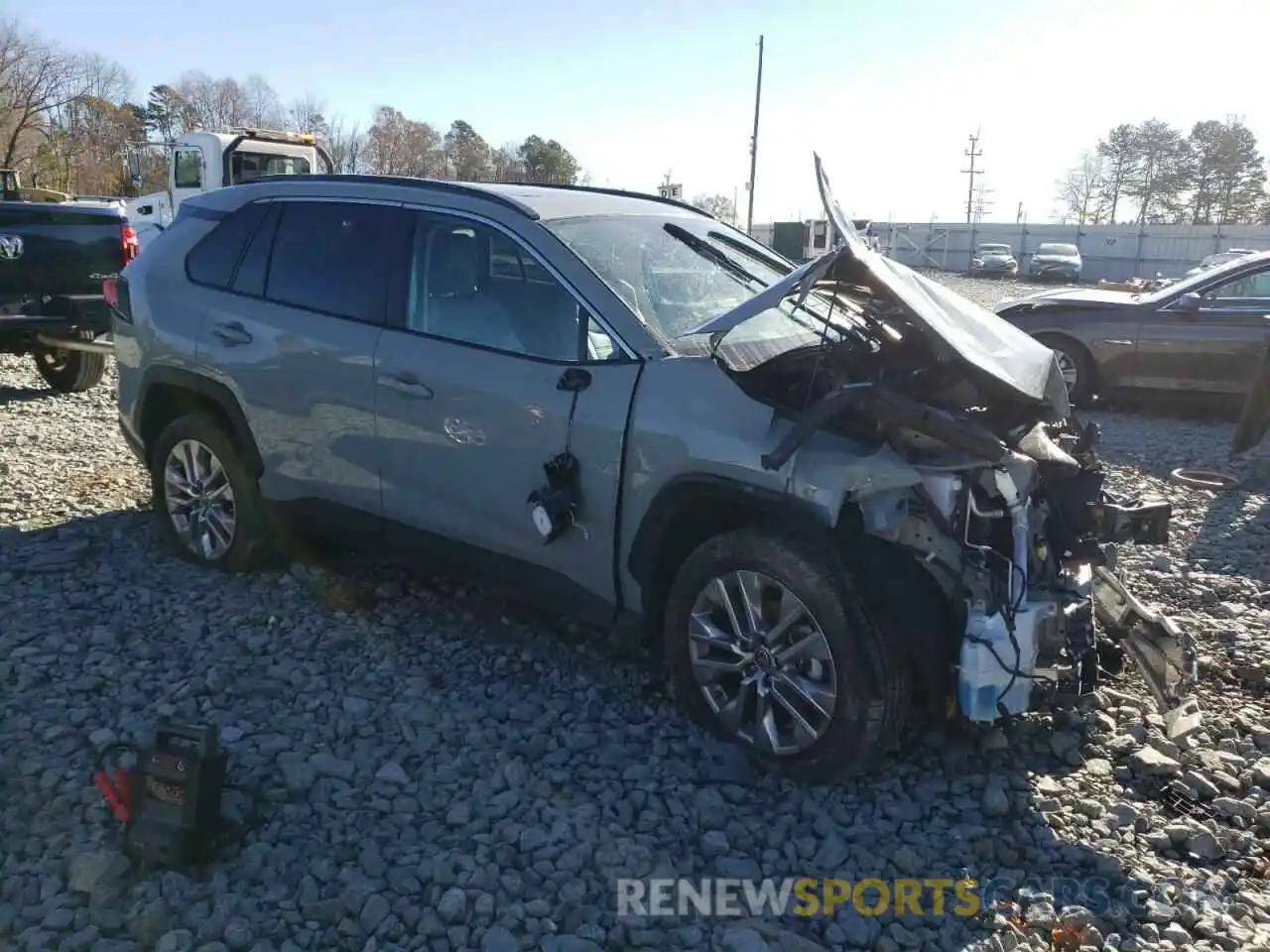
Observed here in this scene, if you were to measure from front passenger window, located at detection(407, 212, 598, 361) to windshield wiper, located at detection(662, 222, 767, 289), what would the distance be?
2.49ft

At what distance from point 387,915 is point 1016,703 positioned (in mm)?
1949

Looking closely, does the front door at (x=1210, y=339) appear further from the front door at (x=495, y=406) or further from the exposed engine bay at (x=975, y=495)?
the front door at (x=495, y=406)

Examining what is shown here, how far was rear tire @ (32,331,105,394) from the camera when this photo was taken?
9.52 m

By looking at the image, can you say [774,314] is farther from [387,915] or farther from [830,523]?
[387,915]

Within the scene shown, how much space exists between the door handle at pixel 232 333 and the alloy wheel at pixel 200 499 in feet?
1.79

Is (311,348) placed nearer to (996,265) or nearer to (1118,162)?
(996,265)

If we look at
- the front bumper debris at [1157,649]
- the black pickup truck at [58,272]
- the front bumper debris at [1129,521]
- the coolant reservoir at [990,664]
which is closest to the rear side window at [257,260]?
the coolant reservoir at [990,664]

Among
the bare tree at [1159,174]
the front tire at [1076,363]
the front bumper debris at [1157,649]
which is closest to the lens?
the front bumper debris at [1157,649]

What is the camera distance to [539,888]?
296cm

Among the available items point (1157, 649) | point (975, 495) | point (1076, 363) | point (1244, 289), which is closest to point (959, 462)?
point (975, 495)

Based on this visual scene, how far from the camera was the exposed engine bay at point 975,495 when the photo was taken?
327 cm

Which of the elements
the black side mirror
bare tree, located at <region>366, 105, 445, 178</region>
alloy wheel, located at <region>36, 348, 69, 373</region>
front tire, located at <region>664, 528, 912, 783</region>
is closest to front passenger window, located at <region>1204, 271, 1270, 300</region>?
the black side mirror

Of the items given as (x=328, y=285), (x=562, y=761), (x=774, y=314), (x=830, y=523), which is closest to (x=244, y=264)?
(x=328, y=285)

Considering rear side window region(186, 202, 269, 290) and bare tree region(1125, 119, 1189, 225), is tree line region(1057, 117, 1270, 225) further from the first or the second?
rear side window region(186, 202, 269, 290)
